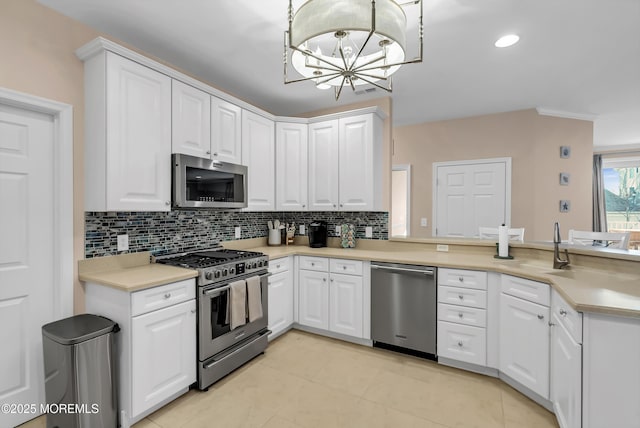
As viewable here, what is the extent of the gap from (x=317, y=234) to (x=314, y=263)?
47 centimetres

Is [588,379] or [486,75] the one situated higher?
[486,75]

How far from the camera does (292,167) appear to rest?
3.55 meters

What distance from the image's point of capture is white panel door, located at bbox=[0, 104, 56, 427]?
1.81 meters

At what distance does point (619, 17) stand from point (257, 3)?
2459mm

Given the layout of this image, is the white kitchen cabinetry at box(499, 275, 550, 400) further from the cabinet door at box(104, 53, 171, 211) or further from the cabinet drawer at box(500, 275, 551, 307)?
the cabinet door at box(104, 53, 171, 211)

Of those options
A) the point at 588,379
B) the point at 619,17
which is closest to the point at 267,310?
the point at 588,379

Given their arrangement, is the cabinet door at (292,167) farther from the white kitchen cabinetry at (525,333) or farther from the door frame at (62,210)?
the white kitchen cabinetry at (525,333)

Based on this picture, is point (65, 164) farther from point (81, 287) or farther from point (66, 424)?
point (66, 424)

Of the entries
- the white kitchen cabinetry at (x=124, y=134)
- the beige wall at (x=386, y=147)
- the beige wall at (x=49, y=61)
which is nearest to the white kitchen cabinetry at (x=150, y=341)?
the beige wall at (x=49, y=61)

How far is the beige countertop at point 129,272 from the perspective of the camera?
1.86 meters

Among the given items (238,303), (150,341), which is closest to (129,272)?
(150,341)

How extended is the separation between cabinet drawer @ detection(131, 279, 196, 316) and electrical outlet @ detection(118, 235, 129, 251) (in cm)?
63

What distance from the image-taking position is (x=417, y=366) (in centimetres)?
258

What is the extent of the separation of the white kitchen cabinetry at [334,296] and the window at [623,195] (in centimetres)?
641
